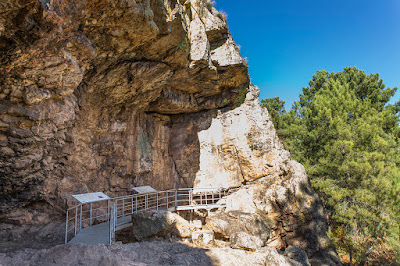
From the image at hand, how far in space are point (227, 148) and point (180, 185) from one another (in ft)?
11.0

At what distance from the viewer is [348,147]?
11867 mm

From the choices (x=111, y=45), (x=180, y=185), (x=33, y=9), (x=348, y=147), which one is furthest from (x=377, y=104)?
(x=33, y=9)

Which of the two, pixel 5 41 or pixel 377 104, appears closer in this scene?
pixel 5 41

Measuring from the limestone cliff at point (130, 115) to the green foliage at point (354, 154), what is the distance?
143cm

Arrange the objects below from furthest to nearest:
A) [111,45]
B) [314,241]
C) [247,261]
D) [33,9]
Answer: [314,241] → [111,45] → [247,261] → [33,9]

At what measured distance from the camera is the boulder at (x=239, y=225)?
10172 mm

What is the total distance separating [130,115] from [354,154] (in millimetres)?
10564

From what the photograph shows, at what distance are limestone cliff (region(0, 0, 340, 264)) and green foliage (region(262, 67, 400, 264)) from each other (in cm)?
143

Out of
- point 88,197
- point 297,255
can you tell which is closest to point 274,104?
point 297,255

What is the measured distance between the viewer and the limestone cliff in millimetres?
6730

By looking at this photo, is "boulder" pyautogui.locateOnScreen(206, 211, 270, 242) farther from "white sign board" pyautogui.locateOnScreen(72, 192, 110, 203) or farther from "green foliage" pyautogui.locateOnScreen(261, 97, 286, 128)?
"green foliage" pyautogui.locateOnScreen(261, 97, 286, 128)

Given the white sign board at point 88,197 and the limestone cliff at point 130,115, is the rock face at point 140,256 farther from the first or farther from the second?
the limestone cliff at point 130,115

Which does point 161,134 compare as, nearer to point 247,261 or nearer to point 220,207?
point 220,207

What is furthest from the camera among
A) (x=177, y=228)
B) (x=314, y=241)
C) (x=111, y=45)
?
(x=314, y=241)
